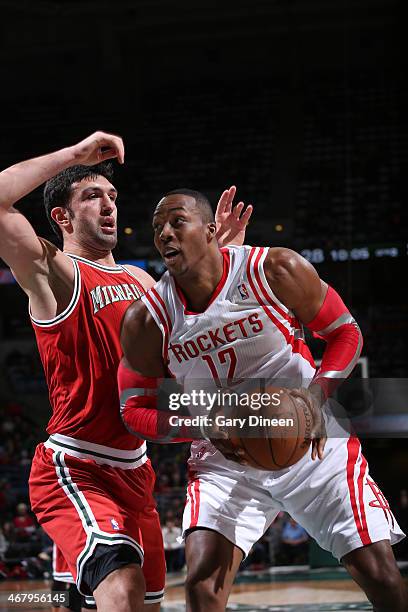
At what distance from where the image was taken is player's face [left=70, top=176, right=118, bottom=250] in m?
2.87

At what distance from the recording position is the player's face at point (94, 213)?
9.43 feet

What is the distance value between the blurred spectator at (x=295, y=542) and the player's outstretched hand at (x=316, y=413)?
3495mm

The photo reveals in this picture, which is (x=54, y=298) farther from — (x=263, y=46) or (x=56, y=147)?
(x=263, y=46)

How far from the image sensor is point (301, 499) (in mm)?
2520

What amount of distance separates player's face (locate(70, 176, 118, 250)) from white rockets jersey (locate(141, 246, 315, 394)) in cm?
38

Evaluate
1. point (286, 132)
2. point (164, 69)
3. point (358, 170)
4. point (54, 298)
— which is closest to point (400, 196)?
point (358, 170)

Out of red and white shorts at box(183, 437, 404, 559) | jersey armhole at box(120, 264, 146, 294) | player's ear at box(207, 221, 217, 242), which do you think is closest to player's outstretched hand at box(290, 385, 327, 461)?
red and white shorts at box(183, 437, 404, 559)

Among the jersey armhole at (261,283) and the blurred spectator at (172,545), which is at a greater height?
the jersey armhole at (261,283)

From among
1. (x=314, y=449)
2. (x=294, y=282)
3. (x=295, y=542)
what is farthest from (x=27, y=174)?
(x=295, y=542)

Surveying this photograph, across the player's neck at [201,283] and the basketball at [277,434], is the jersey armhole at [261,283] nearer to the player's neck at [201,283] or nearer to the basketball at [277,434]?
the player's neck at [201,283]

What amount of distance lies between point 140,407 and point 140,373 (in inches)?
4.1

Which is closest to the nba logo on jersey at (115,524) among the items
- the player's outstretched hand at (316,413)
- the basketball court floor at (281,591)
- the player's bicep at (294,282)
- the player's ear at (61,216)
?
the player's outstretched hand at (316,413)

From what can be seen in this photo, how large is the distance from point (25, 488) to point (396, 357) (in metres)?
2.65

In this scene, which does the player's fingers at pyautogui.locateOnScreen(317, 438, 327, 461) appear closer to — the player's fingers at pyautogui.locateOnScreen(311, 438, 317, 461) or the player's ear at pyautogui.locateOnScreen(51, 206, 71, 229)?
the player's fingers at pyautogui.locateOnScreen(311, 438, 317, 461)
